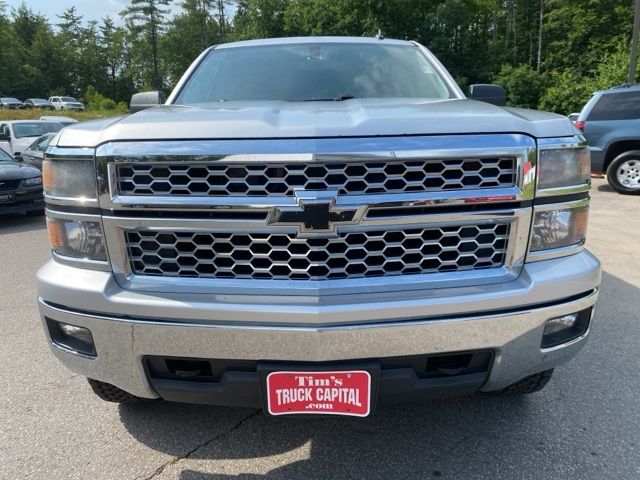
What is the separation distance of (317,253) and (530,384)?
137 cm

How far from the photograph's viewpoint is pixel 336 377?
178 cm

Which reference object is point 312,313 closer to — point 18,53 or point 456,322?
point 456,322

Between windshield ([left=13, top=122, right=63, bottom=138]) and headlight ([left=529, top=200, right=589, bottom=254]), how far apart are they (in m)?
15.0

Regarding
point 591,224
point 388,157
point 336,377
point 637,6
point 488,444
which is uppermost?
point 637,6

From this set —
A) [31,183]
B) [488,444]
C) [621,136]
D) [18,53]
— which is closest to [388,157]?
[488,444]

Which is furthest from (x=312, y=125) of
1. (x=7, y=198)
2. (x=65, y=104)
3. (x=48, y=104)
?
(x=48, y=104)

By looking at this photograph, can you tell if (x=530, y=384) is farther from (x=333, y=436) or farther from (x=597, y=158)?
(x=597, y=158)

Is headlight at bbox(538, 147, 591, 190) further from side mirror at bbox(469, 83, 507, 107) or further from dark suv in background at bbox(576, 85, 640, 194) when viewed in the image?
dark suv in background at bbox(576, 85, 640, 194)

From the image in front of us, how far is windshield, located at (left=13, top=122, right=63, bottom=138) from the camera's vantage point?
14023 mm

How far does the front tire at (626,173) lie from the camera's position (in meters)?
9.50

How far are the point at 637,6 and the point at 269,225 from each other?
22.2 m

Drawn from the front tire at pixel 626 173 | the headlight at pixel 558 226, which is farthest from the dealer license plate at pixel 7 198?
the front tire at pixel 626 173

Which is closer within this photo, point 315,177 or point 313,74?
point 315,177

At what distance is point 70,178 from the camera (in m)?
1.90
